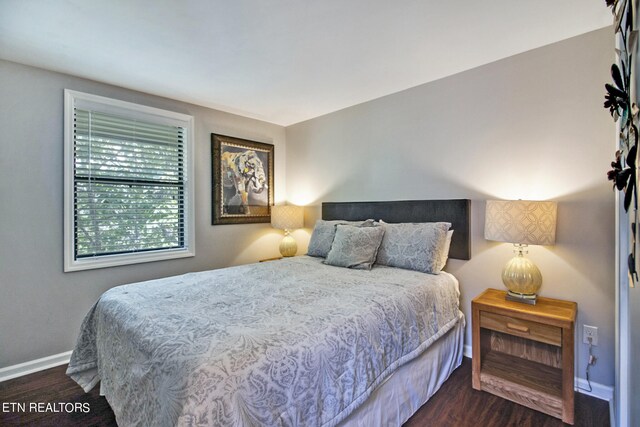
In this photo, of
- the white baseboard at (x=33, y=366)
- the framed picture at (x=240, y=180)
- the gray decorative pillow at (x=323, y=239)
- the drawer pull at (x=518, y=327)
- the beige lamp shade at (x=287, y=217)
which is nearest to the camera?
the drawer pull at (x=518, y=327)

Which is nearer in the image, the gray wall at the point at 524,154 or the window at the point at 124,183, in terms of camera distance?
the gray wall at the point at 524,154

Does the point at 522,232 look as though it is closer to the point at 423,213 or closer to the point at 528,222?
the point at 528,222

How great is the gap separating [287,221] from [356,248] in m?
1.35

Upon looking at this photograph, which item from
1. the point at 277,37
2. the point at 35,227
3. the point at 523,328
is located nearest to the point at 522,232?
the point at 523,328

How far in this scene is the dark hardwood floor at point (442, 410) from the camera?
176 cm

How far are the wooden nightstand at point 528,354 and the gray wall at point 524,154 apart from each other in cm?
22

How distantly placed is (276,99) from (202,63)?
938 mm

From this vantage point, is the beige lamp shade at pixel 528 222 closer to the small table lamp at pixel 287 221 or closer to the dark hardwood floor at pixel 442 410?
the dark hardwood floor at pixel 442 410

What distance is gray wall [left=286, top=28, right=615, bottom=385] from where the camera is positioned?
1.95 meters

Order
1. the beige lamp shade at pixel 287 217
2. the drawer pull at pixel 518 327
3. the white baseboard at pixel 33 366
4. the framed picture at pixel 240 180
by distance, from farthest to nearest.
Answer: the beige lamp shade at pixel 287 217 → the framed picture at pixel 240 180 → the white baseboard at pixel 33 366 → the drawer pull at pixel 518 327

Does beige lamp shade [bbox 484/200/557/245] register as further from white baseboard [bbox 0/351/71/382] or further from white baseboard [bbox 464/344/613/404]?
white baseboard [bbox 0/351/71/382]

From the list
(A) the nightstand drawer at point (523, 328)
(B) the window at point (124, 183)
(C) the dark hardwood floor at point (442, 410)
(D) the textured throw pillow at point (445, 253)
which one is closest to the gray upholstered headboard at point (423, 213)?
(D) the textured throw pillow at point (445, 253)

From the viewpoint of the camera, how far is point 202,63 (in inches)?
93.3

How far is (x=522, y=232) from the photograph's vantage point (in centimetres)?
195
